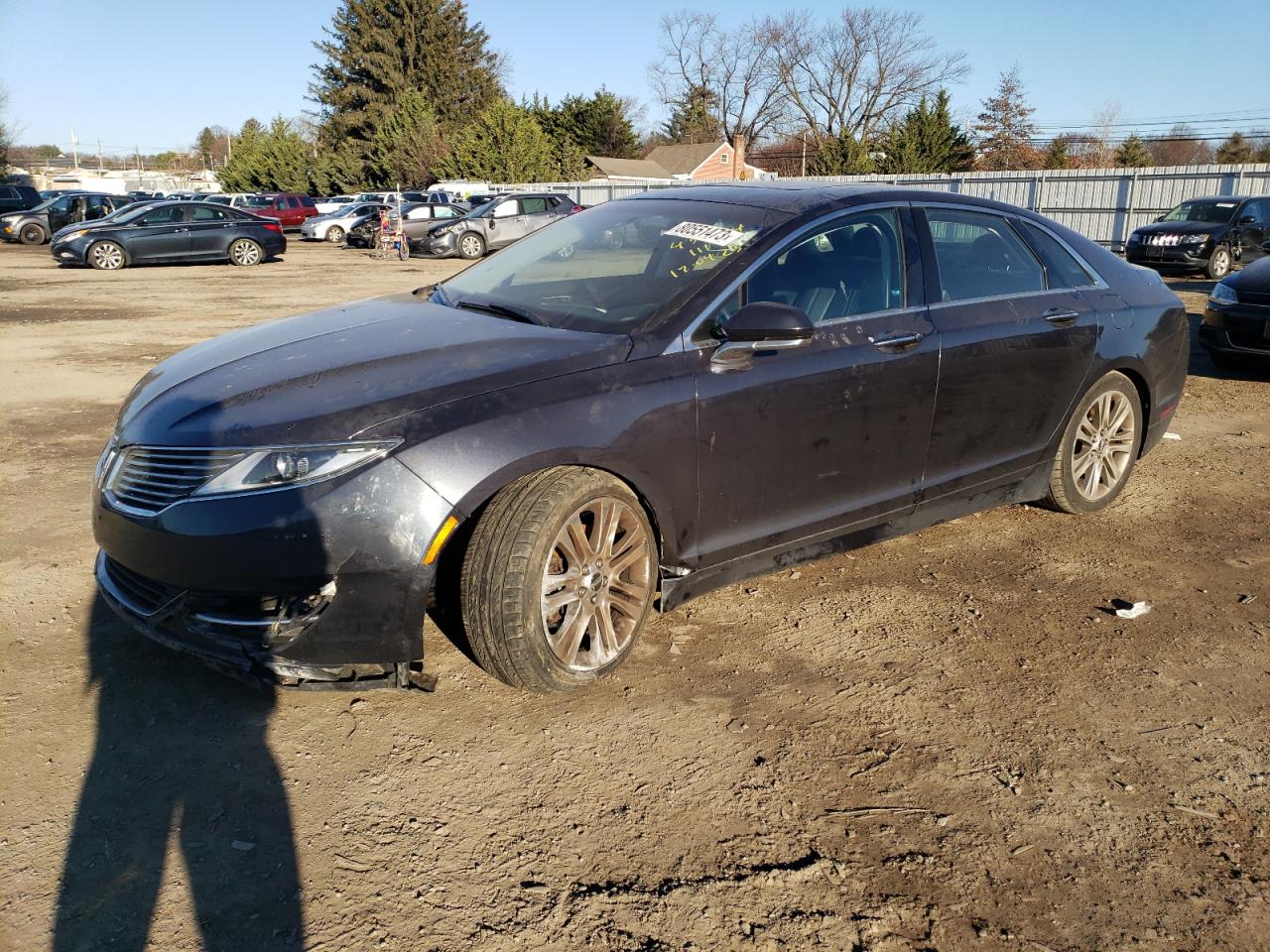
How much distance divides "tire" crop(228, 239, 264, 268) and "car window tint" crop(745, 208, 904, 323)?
70.5 ft

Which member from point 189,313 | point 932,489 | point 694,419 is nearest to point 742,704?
point 694,419

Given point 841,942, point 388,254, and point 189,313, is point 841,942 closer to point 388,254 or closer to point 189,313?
point 189,313

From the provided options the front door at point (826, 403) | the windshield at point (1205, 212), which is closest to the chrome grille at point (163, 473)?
the front door at point (826, 403)

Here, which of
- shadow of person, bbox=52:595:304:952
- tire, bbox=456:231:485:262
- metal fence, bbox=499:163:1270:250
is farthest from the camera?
tire, bbox=456:231:485:262

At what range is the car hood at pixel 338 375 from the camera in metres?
2.88

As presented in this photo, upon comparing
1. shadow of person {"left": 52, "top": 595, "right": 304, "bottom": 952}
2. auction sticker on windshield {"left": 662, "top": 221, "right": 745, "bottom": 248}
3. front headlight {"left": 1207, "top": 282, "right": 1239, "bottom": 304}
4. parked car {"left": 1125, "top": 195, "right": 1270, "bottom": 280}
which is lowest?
shadow of person {"left": 52, "top": 595, "right": 304, "bottom": 952}

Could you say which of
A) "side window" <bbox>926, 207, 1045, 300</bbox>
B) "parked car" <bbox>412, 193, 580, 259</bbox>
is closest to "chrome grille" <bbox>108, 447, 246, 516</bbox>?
"side window" <bbox>926, 207, 1045, 300</bbox>

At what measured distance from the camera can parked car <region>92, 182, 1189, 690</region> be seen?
2799 millimetres

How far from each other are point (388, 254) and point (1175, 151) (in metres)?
65.7

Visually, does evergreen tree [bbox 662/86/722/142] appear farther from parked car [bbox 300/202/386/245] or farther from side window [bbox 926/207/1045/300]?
side window [bbox 926/207/1045/300]

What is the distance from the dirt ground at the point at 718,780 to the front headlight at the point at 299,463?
82cm

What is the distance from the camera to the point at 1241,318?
8.05 metres

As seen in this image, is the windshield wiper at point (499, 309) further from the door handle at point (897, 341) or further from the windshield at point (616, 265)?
the door handle at point (897, 341)

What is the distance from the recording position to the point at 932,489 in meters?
4.12
